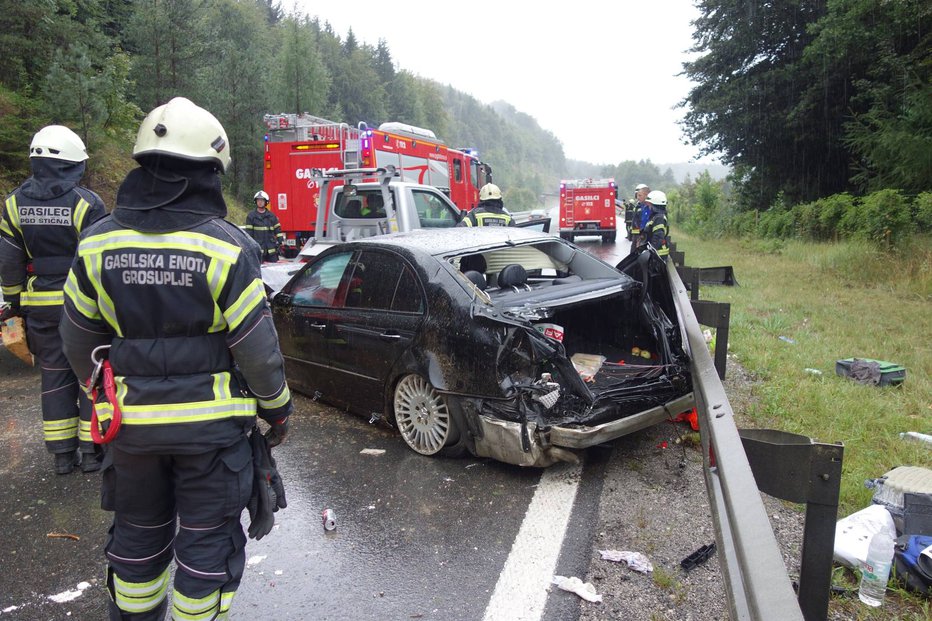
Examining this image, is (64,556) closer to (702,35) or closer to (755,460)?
(755,460)

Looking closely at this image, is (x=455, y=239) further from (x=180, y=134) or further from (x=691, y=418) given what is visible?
(x=180, y=134)

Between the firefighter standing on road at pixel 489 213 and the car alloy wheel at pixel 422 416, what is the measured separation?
4690 millimetres

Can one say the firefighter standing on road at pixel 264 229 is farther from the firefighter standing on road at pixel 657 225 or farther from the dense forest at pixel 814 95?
the dense forest at pixel 814 95

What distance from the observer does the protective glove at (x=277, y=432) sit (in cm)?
244

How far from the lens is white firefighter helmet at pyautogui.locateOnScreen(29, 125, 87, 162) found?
4035 mm

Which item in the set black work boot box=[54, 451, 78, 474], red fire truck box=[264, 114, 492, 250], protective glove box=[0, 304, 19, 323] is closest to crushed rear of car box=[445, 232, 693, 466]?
black work boot box=[54, 451, 78, 474]

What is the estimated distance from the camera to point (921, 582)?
2648 mm

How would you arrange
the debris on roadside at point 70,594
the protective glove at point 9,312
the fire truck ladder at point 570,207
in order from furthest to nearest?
the fire truck ladder at point 570,207 → the protective glove at point 9,312 → the debris on roadside at point 70,594

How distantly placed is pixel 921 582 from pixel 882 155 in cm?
1511

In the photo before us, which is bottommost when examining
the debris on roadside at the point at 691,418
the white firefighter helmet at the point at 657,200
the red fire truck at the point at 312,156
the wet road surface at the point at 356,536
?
the wet road surface at the point at 356,536

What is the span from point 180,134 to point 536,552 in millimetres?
2420

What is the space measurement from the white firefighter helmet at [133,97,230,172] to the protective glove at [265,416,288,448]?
97 centimetres

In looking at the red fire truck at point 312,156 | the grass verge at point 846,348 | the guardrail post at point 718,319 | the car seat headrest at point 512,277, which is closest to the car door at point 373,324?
the car seat headrest at point 512,277

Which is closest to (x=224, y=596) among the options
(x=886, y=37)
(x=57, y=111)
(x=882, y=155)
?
(x=57, y=111)
